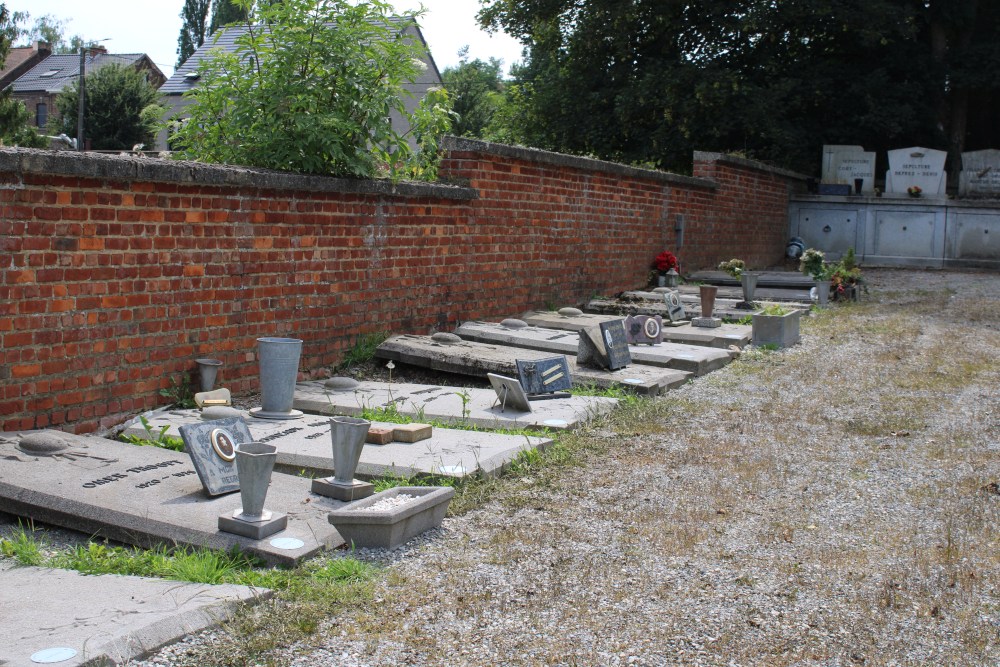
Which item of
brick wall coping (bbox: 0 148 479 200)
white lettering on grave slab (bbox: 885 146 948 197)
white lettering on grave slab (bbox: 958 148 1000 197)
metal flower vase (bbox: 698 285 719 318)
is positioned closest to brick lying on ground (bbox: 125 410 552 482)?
brick wall coping (bbox: 0 148 479 200)

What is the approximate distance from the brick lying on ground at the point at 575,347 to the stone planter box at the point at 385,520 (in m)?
4.43

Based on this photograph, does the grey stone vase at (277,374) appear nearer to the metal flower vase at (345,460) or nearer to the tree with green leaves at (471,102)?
the metal flower vase at (345,460)

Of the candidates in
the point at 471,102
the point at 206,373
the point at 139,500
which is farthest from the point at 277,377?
the point at 471,102

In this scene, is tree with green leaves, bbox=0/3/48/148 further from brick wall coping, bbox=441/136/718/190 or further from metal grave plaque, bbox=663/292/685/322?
metal grave plaque, bbox=663/292/685/322

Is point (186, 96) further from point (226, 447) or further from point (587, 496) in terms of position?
point (587, 496)

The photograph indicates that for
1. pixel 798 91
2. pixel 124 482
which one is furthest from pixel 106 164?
pixel 798 91

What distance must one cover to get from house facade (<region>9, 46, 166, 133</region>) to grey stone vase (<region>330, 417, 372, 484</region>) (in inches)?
2176

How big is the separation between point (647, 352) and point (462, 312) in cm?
179

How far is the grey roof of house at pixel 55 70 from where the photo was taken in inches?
2255

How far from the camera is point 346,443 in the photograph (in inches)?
168

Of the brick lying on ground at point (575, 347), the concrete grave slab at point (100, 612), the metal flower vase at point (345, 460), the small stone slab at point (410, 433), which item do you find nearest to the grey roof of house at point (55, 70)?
the brick lying on ground at point (575, 347)

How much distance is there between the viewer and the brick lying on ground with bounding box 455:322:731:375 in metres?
8.35

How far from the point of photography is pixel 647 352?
28.2 feet

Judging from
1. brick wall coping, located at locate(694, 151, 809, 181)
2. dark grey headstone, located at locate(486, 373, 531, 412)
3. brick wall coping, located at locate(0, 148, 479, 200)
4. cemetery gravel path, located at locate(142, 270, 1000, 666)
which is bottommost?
cemetery gravel path, located at locate(142, 270, 1000, 666)
